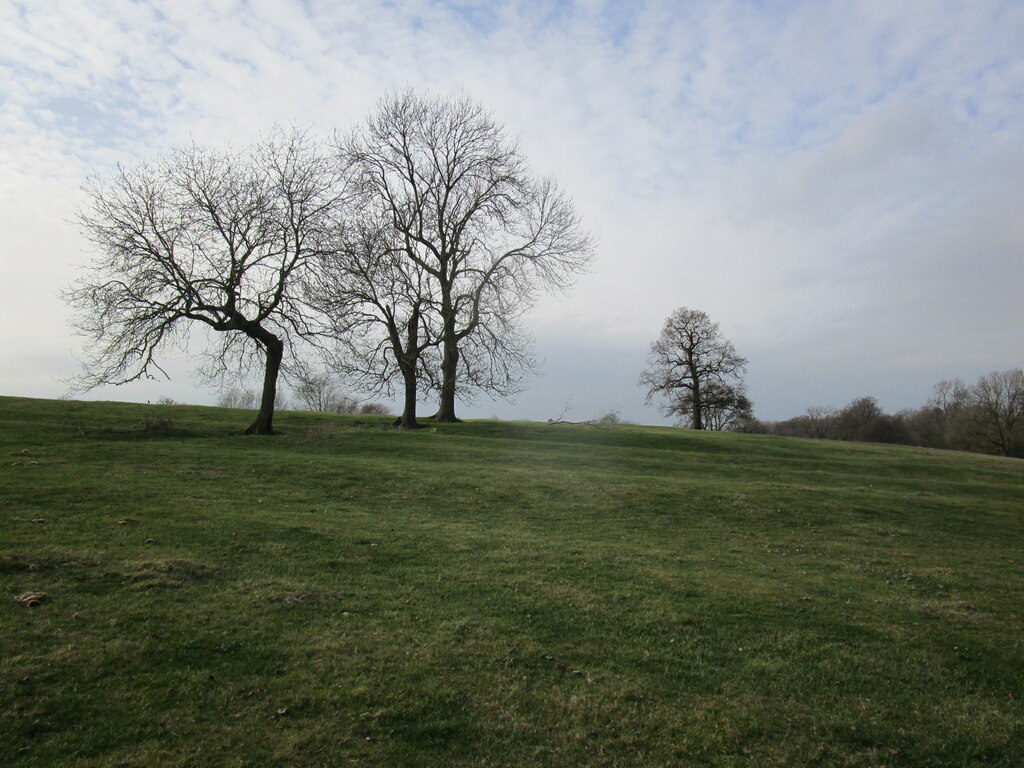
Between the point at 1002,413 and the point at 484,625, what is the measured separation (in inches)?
3298

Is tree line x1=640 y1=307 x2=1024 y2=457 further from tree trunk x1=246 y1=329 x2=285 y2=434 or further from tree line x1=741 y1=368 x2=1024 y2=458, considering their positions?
tree trunk x1=246 y1=329 x2=285 y2=434

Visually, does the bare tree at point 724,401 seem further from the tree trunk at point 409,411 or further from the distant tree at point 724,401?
the tree trunk at point 409,411

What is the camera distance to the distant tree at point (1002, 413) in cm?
6406

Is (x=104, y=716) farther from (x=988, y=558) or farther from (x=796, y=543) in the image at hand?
(x=988, y=558)

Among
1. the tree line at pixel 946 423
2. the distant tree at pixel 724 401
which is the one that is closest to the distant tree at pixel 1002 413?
the tree line at pixel 946 423

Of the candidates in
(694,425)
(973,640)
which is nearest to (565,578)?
(973,640)

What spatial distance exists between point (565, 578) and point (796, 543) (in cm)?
676

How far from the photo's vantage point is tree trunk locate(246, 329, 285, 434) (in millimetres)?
25391

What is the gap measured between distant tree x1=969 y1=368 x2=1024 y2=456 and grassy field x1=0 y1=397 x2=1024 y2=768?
6237cm

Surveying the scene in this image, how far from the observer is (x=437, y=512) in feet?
46.2

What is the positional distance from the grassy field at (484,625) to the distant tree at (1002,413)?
62.4 m

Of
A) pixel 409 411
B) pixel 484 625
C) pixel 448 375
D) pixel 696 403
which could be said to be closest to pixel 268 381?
pixel 409 411

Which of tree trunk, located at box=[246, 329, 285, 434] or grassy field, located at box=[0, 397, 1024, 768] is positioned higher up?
tree trunk, located at box=[246, 329, 285, 434]

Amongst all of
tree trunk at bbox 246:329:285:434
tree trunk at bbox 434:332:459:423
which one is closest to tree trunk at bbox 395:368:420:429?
tree trunk at bbox 434:332:459:423
